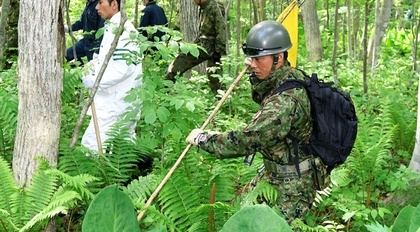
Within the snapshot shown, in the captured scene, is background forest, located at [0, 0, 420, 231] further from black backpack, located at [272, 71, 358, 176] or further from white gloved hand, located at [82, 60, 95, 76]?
black backpack, located at [272, 71, 358, 176]

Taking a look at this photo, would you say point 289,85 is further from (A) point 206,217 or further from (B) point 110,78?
(B) point 110,78

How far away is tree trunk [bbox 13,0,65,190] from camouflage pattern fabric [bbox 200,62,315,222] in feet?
4.10

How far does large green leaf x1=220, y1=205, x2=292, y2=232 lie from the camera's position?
124 cm

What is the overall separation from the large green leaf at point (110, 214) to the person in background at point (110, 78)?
3.09m

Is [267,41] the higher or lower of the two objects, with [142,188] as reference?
higher

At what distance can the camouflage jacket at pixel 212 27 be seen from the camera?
7.60m

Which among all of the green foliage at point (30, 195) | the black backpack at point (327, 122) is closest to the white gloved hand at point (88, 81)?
the green foliage at point (30, 195)

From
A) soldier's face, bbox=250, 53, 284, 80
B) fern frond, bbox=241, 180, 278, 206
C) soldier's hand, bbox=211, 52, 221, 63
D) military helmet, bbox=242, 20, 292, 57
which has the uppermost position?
military helmet, bbox=242, 20, 292, 57

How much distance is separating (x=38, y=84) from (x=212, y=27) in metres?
4.16

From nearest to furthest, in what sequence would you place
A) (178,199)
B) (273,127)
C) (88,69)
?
1. (273,127)
2. (178,199)
3. (88,69)

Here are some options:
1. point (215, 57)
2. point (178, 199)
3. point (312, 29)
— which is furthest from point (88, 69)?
point (312, 29)

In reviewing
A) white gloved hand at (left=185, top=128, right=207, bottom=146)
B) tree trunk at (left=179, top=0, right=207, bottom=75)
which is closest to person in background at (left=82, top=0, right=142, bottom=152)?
white gloved hand at (left=185, top=128, right=207, bottom=146)

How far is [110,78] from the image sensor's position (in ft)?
15.7

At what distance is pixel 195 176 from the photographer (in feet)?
14.9
